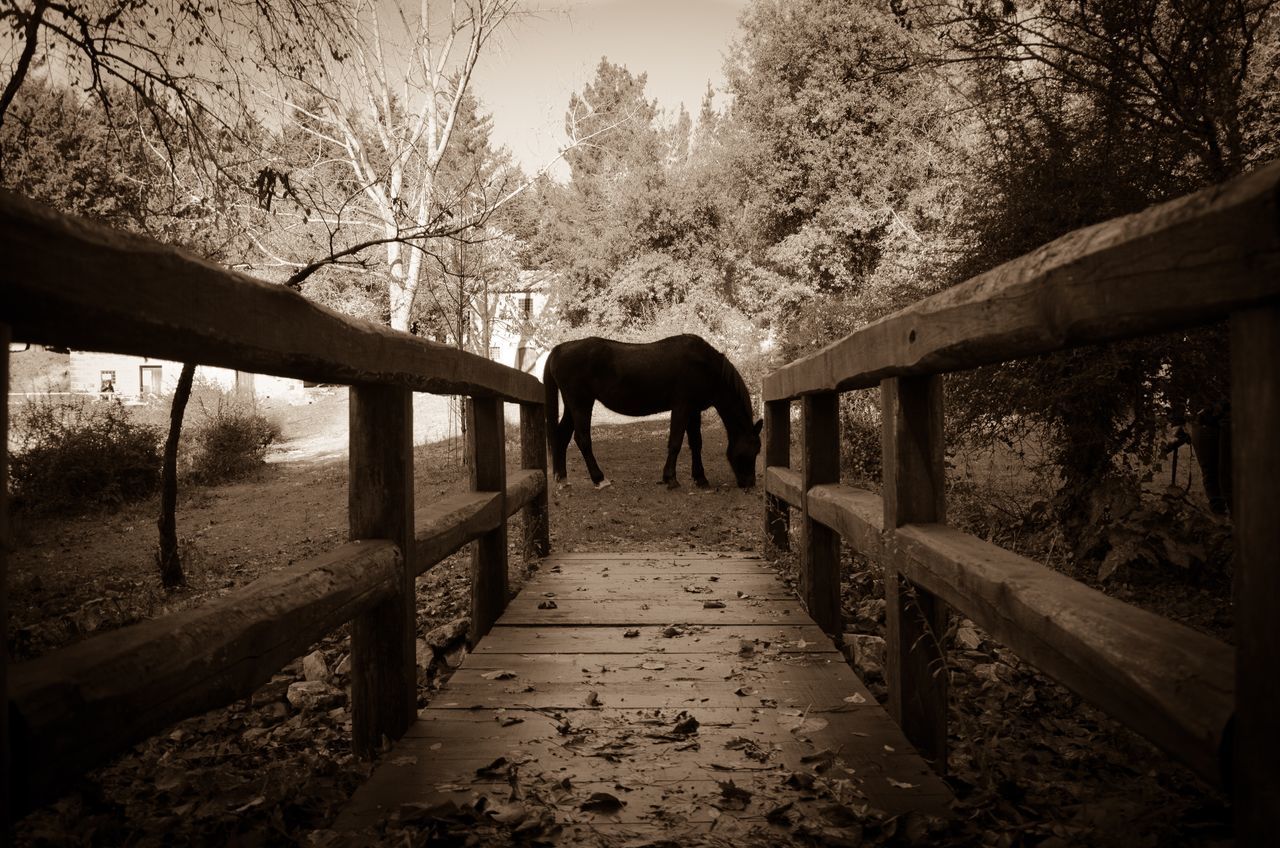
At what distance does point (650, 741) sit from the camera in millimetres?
2467

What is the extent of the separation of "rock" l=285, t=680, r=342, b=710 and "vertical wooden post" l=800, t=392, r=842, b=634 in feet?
7.44

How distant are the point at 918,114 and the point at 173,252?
74.1 ft

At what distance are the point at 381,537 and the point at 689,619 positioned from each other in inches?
69.2

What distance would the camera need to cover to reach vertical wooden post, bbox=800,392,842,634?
3.90 metres

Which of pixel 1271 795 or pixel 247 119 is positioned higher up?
pixel 247 119

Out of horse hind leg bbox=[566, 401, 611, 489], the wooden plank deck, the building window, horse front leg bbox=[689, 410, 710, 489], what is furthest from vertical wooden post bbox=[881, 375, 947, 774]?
the building window

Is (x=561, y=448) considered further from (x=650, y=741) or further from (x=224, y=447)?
(x=650, y=741)

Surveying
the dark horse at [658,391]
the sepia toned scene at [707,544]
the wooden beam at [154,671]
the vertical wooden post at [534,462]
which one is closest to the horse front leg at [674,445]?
the dark horse at [658,391]

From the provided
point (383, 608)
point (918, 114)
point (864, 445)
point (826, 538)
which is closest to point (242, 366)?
point (383, 608)

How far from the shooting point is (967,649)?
14.0ft

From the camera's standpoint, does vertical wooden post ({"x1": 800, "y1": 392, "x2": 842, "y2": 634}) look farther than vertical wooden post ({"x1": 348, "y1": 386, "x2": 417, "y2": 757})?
Yes

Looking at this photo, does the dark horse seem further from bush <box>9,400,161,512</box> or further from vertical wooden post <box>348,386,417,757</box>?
vertical wooden post <box>348,386,417,757</box>

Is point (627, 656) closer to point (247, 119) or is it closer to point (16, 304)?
point (16, 304)

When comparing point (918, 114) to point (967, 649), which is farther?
point (918, 114)
